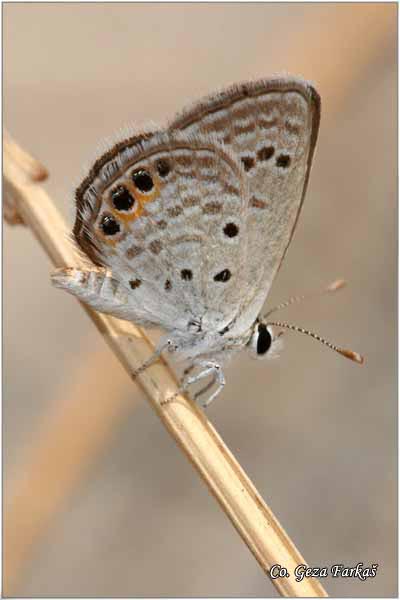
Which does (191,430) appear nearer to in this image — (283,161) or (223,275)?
(223,275)

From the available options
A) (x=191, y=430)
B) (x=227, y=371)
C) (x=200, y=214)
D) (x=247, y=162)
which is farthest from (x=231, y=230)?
(x=227, y=371)

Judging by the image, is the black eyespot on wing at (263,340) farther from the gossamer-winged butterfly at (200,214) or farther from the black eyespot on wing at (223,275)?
the black eyespot on wing at (223,275)

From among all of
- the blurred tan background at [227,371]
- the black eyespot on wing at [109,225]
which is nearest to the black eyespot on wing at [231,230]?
the black eyespot on wing at [109,225]

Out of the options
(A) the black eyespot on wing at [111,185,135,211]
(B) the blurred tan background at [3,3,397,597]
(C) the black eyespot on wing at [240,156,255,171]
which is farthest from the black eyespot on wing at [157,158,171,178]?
(B) the blurred tan background at [3,3,397,597]

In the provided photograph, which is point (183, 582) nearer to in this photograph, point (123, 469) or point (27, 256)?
point (123, 469)

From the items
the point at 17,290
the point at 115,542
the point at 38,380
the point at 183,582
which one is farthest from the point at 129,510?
the point at 17,290

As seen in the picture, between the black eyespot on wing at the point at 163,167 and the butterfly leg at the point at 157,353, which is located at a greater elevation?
the black eyespot on wing at the point at 163,167
